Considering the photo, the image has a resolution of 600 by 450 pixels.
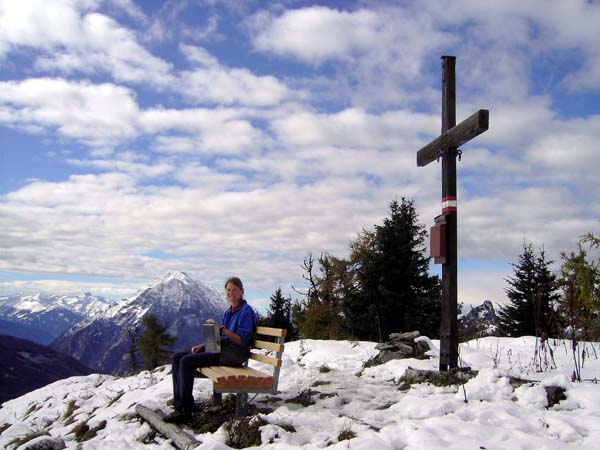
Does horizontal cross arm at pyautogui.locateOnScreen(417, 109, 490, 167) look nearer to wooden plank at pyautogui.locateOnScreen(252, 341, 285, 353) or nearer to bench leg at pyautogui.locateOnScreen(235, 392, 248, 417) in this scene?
wooden plank at pyautogui.locateOnScreen(252, 341, 285, 353)

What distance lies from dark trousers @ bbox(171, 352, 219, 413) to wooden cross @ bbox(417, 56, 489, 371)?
134 inches

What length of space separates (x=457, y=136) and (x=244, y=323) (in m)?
4.11

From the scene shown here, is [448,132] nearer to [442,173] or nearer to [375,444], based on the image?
[442,173]

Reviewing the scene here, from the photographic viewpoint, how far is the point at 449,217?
7.58 metres

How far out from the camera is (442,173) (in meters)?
7.86

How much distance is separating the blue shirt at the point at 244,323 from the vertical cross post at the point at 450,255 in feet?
9.44

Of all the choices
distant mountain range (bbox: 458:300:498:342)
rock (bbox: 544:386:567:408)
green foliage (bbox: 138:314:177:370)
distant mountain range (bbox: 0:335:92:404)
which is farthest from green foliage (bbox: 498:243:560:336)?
distant mountain range (bbox: 0:335:92:404)

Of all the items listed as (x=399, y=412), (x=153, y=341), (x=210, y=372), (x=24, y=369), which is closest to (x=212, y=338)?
(x=210, y=372)

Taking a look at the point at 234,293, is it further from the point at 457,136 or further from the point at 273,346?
the point at 457,136

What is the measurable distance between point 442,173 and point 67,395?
35.0 feet

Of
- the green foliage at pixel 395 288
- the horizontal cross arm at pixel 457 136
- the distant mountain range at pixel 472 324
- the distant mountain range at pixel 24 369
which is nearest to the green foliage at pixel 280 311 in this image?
the green foliage at pixel 395 288

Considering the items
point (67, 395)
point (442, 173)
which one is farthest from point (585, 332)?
point (67, 395)

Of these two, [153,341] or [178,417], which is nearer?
[178,417]

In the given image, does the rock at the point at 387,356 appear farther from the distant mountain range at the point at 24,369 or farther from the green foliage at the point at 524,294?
the distant mountain range at the point at 24,369
